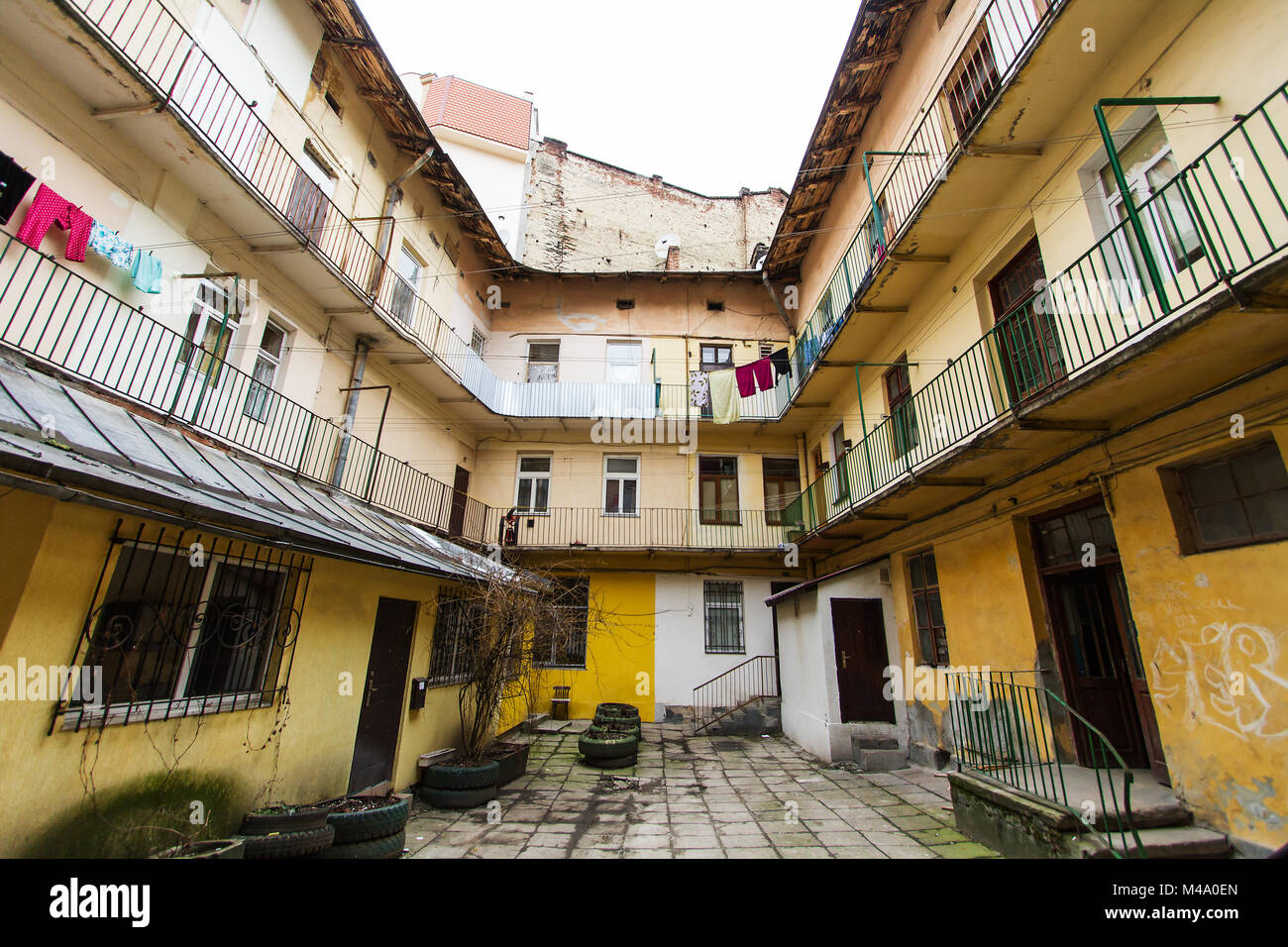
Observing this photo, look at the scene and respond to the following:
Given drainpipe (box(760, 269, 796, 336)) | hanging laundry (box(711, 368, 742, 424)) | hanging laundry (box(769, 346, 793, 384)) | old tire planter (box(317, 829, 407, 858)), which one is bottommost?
old tire planter (box(317, 829, 407, 858))

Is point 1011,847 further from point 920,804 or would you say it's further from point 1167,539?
point 1167,539

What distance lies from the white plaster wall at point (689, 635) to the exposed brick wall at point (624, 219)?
10.5 m

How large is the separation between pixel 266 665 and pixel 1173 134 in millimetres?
9752

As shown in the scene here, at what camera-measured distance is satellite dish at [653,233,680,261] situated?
1792 centimetres

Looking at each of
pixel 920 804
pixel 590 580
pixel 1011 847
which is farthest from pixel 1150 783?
pixel 590 580

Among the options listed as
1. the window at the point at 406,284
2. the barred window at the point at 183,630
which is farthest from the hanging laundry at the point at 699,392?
the barred window at the point at 183,630

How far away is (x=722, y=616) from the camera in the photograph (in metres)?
13.5

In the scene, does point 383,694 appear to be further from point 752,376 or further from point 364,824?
point 752,376

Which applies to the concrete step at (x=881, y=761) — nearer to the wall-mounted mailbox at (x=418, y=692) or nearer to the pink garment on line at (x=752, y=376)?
the wall-mounted mailbox at (x=418, y=692)

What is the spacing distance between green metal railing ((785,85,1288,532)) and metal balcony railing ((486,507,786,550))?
4.81m

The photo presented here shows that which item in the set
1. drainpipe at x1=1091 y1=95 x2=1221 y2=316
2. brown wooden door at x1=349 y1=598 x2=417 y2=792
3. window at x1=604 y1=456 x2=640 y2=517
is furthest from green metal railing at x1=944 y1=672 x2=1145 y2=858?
window at x1=604 y1=456 x2=640 y2=517

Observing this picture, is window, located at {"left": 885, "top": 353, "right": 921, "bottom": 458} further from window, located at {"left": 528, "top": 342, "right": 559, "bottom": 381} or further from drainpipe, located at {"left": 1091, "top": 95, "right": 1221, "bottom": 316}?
window, located at {"left": 528, "top": 342, "right": 559, "bottom": 381}

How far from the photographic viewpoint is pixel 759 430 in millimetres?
14664

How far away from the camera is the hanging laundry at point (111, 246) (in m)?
5.62
